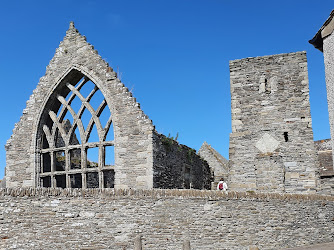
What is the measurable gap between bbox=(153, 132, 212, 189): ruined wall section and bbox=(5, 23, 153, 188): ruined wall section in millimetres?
475

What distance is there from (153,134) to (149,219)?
4.18m

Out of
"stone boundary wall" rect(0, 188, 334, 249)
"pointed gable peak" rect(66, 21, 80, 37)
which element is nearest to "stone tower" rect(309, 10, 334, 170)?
"stone boundary wall" rect(0, 188, 334, 249)

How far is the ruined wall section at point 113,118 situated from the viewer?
14.5 metres

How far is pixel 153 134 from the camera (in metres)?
14.5

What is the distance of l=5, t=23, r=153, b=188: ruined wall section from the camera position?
571 inches

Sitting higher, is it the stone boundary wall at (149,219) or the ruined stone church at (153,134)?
the ruined stone church at (153,134)

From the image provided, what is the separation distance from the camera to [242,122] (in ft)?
51.4

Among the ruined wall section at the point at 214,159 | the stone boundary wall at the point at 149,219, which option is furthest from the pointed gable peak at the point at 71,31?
the ruined wall section at the point at 214,159

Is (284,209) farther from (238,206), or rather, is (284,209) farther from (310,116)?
(310,116)

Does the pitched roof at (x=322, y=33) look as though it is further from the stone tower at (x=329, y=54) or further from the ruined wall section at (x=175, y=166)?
the ruined wall section at (x=175, y=166)

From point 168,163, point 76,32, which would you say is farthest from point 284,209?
point 76,32

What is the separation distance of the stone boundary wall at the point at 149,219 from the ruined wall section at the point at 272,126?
7.79 feet

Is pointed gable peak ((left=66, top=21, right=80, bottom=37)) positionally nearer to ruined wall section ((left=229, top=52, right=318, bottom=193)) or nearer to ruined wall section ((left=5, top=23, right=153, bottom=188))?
ruined wall section ((left=5, top=23, right=153, bottom=188))

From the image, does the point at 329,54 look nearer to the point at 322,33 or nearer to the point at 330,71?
the point at 330,71
